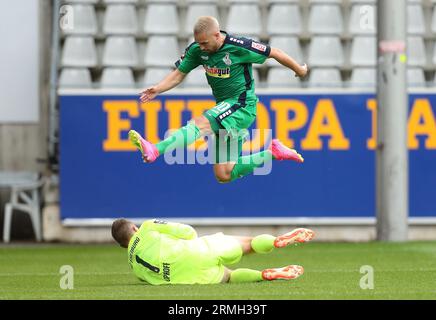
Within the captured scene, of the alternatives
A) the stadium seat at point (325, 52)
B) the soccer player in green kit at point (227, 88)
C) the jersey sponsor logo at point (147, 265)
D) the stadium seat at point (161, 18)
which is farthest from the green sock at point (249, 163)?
the stadium seat at point (161, 18)

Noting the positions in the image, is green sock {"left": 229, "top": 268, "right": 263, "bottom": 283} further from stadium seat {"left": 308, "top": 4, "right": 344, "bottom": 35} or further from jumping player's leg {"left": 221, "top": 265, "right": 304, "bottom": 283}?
stadium seat {"left": 308, "top": 4, "right": 344, "bottom": 35}

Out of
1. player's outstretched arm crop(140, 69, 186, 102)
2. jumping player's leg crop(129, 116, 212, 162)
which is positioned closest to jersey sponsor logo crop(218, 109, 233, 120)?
jumping player's leg crop(129, 116, 212, 162)

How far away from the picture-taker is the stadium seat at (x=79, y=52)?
1631 cm

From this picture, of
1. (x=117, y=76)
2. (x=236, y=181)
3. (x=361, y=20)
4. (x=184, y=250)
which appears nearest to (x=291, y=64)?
(x=184, y=250)

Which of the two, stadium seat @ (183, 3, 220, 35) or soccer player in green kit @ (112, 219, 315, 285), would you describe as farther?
stadium seat @ (183, 3, 220, 35)

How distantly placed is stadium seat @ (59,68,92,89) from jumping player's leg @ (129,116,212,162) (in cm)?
566

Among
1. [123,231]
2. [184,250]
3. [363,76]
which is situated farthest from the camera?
[363,76]

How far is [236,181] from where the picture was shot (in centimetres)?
1581

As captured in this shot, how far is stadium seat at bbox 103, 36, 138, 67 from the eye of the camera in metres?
16.5

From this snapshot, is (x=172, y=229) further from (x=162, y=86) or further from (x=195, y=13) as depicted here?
(x=195, y=13)

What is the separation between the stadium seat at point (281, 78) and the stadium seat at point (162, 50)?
1215 millimetres

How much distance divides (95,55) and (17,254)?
138 inches

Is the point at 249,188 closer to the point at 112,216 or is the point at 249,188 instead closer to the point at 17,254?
the point at 112,216

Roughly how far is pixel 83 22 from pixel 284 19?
262 centimetres
